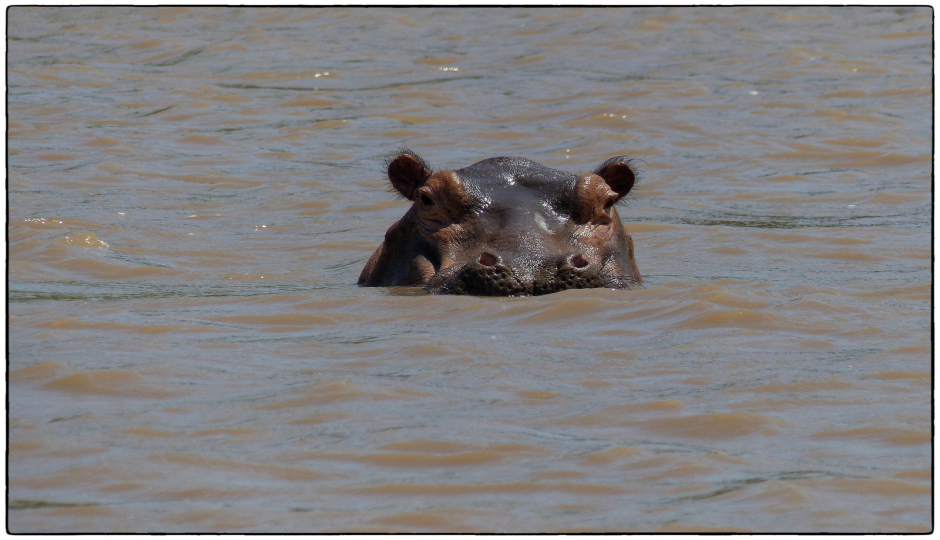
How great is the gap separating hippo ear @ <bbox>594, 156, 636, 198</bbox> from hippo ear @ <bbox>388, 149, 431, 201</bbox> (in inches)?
40.1

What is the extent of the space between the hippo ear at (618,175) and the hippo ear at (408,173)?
3.34 feet

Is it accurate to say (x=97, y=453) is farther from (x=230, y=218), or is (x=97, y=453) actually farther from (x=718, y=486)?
(x=230, y=218)

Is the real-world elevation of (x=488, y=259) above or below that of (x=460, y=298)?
above

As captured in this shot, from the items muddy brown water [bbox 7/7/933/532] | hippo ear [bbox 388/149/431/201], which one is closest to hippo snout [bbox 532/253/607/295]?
muddy brown water [bbox 7/7/933/532]

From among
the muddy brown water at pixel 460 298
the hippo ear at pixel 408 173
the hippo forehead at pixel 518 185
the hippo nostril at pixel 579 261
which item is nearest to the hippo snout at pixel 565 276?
the hippo nostril at pixel 579 261

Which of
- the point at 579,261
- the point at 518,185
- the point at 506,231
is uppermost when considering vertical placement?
the point at 518,185

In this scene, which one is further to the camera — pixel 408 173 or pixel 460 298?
pixel 408 173

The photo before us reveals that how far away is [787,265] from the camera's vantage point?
420 inches

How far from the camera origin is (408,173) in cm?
909

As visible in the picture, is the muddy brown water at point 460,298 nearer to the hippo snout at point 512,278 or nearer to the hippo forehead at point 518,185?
the hippo snout at point 512,278

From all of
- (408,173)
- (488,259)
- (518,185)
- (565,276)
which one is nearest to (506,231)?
(488,259)

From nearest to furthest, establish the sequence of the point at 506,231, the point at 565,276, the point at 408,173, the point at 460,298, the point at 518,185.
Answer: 1. the point at 460,298
2. the point at 565,276
3. the point at 506,231
4. the point at 518,185
5. the point at 408,173

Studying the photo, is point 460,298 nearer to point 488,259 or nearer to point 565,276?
point 488,259

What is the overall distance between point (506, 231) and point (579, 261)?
1.35 ft
